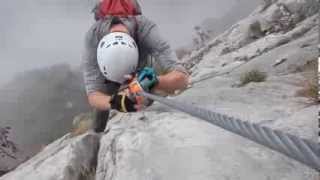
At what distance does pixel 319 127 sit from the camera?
14.5 feet

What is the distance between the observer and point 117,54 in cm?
552

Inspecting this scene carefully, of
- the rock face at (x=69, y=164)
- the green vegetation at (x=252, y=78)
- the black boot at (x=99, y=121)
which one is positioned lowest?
the rock face at (x=69, y=164)

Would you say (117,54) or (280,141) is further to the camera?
(117,54)

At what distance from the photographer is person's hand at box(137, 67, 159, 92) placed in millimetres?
5263

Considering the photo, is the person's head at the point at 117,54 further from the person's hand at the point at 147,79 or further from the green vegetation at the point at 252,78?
the green vegetation at the point at 252,78

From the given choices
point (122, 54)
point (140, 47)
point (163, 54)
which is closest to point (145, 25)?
point (140, 47)

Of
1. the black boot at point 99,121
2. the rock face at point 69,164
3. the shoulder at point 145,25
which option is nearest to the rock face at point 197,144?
the rock face at point 69,164

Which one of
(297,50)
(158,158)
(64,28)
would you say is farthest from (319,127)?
(64,28)

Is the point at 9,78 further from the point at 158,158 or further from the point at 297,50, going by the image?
the point at 158,158

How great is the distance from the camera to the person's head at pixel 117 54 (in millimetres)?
5535

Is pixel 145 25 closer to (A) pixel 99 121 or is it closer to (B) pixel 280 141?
(A) pixel 99 121

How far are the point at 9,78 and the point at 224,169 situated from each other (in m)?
33.9

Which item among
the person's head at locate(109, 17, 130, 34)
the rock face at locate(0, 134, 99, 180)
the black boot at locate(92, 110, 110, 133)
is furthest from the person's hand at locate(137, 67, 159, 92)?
the black boot at locate(92, 110, 110, 133)

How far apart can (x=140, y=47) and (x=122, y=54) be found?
1.62 ft
